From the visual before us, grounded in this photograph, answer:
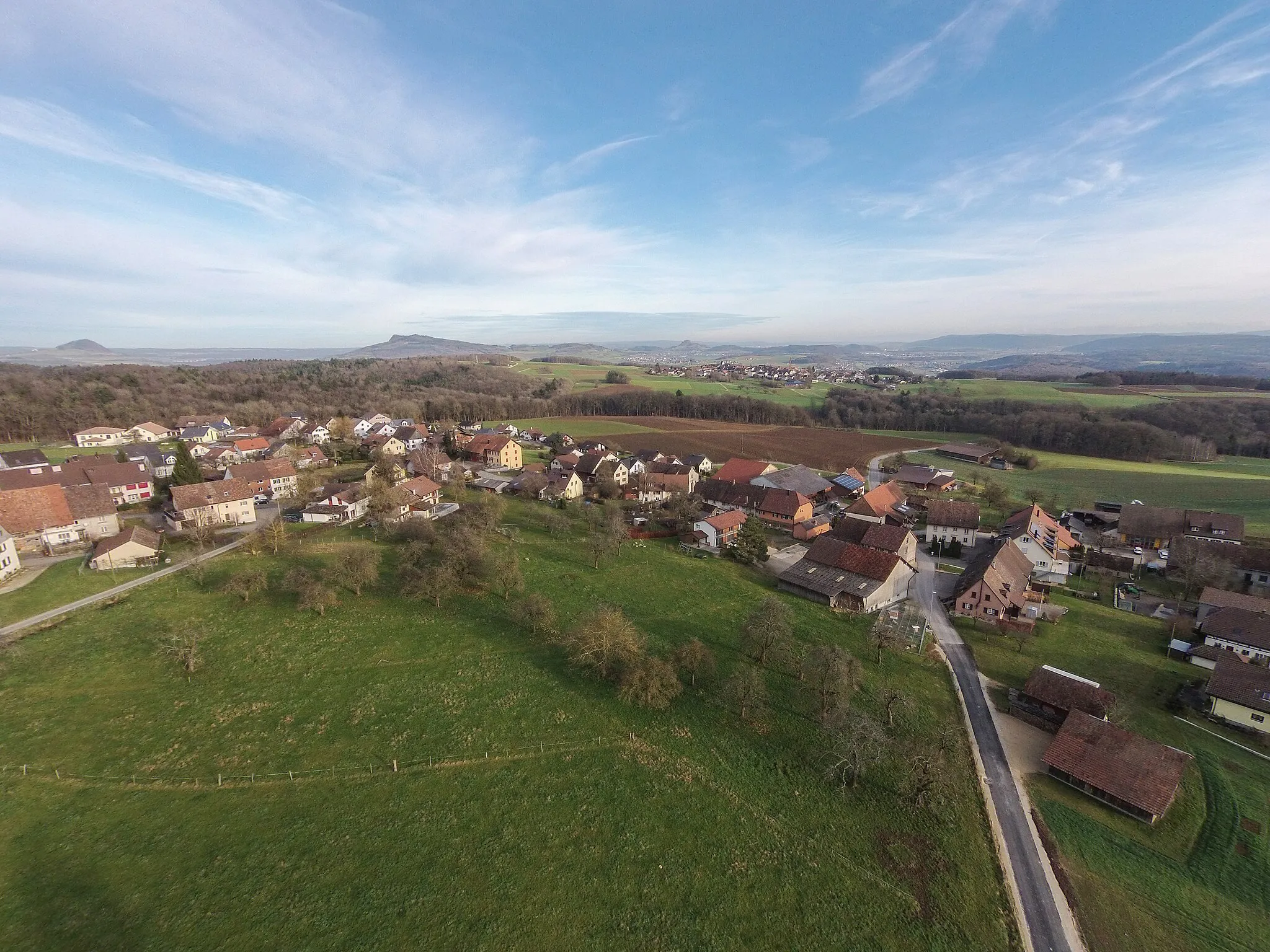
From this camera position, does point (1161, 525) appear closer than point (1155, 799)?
No

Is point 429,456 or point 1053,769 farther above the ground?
point 429,456

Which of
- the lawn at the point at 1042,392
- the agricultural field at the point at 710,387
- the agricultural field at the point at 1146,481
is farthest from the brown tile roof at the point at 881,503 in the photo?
the lawn at the point at 1042,392

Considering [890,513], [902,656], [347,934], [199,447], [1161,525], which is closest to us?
[347,934]

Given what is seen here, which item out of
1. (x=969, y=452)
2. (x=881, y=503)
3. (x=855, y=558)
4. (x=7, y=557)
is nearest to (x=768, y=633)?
(x=855, y=558)

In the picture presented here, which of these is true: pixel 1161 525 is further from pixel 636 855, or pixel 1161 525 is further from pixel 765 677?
pixel 636 855

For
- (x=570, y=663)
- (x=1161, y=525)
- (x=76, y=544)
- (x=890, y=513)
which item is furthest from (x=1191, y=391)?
(x=76, y=544)

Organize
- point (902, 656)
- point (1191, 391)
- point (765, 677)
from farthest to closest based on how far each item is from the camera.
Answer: point (1191, 391) → point (902, 656) → point (765, 677)

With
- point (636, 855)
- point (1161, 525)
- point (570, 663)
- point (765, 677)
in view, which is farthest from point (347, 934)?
point (1161, 525)

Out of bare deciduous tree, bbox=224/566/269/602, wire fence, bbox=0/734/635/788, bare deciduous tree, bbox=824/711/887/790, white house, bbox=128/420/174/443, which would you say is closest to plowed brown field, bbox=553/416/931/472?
bare deciduous tree, bbox=224/566/269/602
